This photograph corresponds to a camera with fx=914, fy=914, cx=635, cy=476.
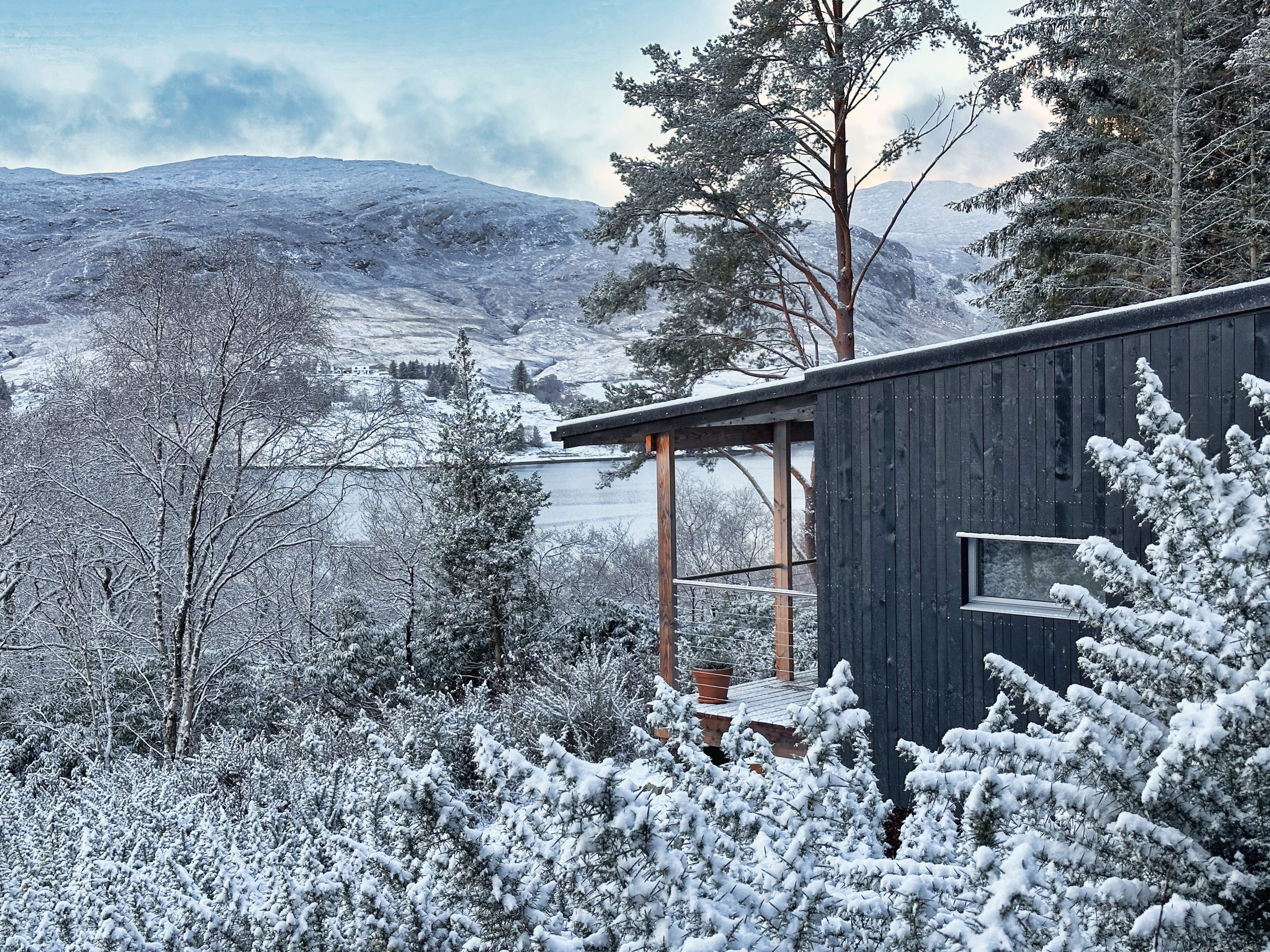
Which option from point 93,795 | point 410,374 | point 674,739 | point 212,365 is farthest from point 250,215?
point 674,739

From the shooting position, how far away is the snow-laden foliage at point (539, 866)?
166 cm

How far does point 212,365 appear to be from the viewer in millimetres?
11055

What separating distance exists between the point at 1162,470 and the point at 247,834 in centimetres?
463

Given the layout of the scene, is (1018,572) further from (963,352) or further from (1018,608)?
(963,352)

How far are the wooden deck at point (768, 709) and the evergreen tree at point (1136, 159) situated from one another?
670 centimetres

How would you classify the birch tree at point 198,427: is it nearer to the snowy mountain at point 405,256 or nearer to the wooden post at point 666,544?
the snowy mountain at point 405,256

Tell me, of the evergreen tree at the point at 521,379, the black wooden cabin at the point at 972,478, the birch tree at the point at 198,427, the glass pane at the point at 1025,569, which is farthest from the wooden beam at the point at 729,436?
the evergreen tree at the point at 521,379

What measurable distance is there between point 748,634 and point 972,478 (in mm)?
3496

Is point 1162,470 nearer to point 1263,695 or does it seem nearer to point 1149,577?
point 1149,577

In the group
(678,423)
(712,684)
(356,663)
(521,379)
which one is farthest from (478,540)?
(521,379)

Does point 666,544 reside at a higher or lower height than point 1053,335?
lower

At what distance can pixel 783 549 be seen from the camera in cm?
1013

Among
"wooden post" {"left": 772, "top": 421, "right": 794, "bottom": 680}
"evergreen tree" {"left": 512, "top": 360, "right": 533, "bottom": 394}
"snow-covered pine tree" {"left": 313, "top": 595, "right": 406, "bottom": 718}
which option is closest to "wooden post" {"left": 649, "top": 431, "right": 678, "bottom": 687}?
"wooden post" {"left": 772, "top": 421, "right": 794, "bottom": 680}

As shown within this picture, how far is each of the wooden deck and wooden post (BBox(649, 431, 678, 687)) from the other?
0.58 meters
